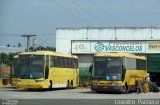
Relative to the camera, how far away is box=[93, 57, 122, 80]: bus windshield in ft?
114

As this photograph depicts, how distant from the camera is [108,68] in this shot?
3500cm

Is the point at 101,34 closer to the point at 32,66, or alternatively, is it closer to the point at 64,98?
the point at 32,66

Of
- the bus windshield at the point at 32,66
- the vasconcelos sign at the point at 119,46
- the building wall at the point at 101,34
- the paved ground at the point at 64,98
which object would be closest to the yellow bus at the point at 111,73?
the paved ground at the point at 64,98

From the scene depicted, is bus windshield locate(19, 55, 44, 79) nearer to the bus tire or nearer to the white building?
the bus tire

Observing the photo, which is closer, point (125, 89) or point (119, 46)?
point (125, 89)

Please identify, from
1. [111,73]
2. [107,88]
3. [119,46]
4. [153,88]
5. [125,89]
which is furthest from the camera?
[119,46]

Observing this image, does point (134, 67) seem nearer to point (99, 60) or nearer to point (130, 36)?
point (99, 60)

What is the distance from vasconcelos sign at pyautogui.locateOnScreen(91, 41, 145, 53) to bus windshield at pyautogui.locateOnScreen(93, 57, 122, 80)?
22.6m

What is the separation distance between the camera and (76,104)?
22938 millimetres

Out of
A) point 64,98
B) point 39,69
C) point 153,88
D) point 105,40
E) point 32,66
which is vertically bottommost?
point 64,98

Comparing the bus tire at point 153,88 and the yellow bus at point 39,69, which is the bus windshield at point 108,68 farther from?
the bus tire at point 153,88

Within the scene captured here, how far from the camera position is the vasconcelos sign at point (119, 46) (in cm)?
5772

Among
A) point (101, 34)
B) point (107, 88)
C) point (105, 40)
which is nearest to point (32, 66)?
point (107, 88)

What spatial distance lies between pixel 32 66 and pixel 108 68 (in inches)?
230
